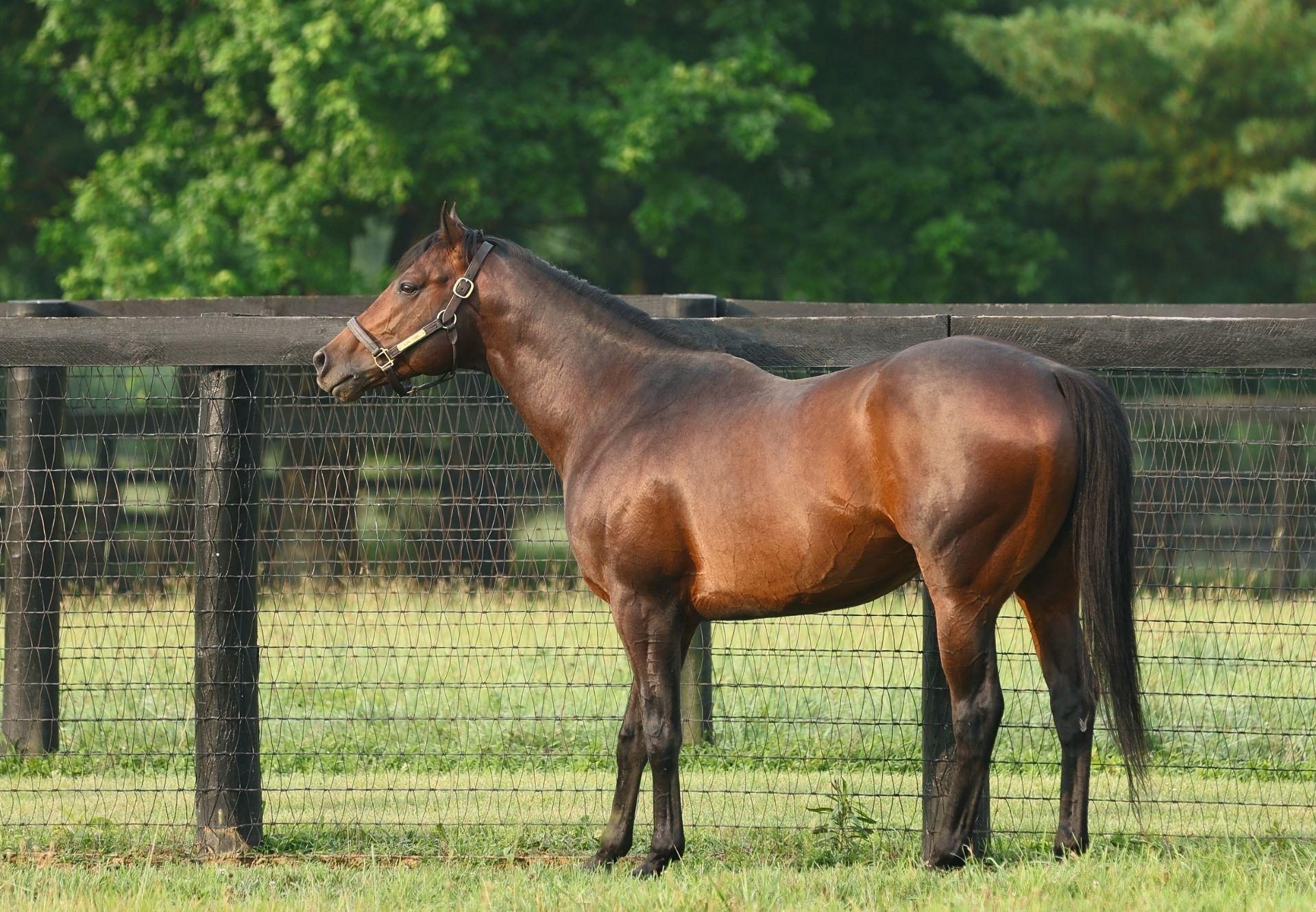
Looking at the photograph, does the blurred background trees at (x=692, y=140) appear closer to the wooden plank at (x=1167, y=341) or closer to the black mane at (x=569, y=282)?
the black mane at (x=569, y=282)

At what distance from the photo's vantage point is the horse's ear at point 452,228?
5477mm

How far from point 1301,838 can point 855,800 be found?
1821 mm

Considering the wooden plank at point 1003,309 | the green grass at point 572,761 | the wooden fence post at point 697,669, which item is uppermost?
the wooden plank at point 1003,309

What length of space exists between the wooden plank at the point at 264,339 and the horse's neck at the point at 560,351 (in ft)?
0.88

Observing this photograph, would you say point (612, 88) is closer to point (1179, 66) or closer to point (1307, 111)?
point (1179, 66)

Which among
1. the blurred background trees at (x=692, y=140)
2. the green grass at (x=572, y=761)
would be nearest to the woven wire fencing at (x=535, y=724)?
the green grass at (x=572, y=761)

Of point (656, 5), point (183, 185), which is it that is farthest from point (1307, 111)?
point (183, 185)

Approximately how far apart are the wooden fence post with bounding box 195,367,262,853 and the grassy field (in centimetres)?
20

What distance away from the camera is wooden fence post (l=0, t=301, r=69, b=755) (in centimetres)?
726

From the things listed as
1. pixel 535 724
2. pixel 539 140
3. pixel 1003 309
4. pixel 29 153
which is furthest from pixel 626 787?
pixel 29 153

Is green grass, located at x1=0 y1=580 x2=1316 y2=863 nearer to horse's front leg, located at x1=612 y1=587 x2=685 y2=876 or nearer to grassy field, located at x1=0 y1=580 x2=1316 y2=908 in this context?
grassy field, located at x1=0 y1=580 x2=1316 y2=908

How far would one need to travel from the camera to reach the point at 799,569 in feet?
16.5

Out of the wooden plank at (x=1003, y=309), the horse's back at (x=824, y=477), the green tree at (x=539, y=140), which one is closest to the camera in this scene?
the horse's back at (x=824, y=477)

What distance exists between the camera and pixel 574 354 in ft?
18.4
